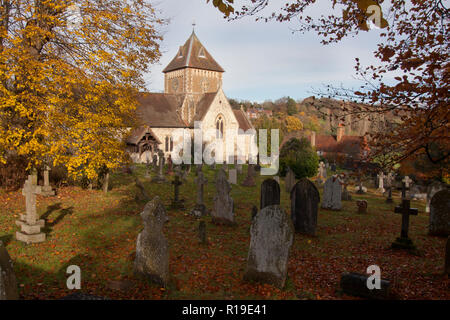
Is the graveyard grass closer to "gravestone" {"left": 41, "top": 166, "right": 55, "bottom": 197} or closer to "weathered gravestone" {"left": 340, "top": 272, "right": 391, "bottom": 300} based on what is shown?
"weathered gravestone" {"left": 340, "top": 272, "right": 391, "bottom": 300}

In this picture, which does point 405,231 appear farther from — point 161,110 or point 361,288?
point 161,110

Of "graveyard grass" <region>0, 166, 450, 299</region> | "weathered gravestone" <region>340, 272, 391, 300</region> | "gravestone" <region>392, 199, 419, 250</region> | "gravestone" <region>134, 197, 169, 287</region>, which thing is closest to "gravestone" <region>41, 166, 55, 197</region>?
"graveyard grass" <region>0, 166, 450, 299</region>

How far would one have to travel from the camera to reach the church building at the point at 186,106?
3405 cm

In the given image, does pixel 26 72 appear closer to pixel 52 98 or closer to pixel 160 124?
pixel 52 98

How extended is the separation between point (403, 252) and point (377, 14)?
6.94 meters

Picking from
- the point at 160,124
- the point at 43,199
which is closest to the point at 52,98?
the point at 43,199

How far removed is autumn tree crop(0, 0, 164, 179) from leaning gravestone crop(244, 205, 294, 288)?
7.04m


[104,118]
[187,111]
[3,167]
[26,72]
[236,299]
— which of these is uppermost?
[187,111]

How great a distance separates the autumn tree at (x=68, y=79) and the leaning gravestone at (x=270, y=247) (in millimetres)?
7040

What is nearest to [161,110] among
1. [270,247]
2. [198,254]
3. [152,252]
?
[198,254]

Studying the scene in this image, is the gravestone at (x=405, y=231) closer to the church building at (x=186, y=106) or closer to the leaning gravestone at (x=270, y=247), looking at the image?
the leaning gravestone at (x=270, y=247)

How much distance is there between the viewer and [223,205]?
36.6 ft

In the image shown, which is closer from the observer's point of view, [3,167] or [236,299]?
[236,299]
